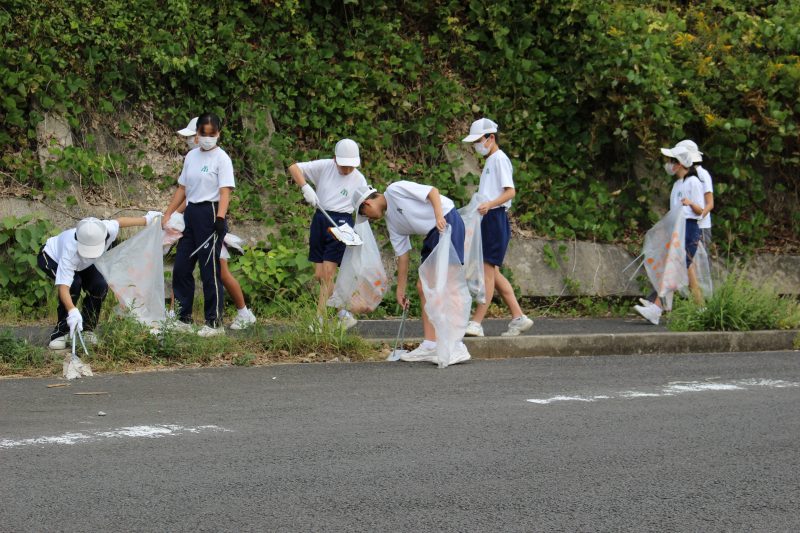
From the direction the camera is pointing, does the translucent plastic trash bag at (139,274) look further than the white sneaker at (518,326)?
No

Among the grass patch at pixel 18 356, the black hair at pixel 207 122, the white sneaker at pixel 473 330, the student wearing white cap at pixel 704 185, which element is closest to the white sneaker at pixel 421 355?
the white sneaker at pixel 473 330

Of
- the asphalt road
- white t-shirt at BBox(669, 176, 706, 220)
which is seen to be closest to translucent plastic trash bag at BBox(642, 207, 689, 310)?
white t-shirt at BBox(669, 176, 706, 220)

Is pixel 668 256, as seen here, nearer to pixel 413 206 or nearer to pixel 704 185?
pixel 704 185

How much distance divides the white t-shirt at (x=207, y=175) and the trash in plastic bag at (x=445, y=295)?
214 cm

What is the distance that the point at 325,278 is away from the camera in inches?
404

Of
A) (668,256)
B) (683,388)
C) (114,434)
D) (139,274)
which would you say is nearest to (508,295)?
(668,256)

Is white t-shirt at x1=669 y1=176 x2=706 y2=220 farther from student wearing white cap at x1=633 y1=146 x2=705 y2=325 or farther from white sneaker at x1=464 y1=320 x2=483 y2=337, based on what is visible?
white sneaker at x1=464 y1=320 x2=483 y2=337

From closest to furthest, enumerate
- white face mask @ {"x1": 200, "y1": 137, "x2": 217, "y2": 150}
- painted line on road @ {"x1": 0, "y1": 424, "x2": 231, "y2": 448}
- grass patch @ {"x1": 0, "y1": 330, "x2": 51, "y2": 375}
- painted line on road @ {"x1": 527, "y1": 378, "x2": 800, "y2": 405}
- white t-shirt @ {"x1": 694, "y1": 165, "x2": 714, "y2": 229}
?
painted line on road @ {"x1": 0, "y1": 424, "x2": 231, "y2": 448} < painted line on road @ {"x1": 527, "y1": 378, "x2": 800, "y2": 405} < grass patch @ {"x1": 0, "y1": 330, "x2": 51, "y2": 375} < white face mask @ {"x1": 200, "y1": 137, "x2": 217, "y2": 150} < white t-shirt @ {"x1": 694, "y1": 165, "x2": 714, "y2": 229}

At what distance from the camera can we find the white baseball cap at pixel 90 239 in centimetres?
841

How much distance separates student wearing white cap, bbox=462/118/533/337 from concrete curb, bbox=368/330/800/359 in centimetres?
28

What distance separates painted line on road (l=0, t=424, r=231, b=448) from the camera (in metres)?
5.88

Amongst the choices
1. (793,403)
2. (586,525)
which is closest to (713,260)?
(793,403)

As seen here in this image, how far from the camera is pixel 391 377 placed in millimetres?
8250

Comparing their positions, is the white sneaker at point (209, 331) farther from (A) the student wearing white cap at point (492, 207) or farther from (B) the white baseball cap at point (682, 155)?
(B) the white baseball cap at point (682, 155)
